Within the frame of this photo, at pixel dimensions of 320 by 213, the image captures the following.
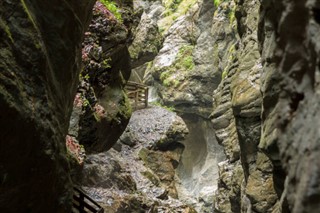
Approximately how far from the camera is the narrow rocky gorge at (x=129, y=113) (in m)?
4.71

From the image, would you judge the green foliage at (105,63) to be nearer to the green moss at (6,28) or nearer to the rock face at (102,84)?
the rock face at (102,84)

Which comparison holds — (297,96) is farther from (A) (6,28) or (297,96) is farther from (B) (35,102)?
(A) (6,28)

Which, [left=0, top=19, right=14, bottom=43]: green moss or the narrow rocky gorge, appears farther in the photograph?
[left=0, top=19, right=14, bottom=43]: green moss

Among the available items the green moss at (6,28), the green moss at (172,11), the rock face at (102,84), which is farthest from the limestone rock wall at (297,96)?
the green moss at (172,11)

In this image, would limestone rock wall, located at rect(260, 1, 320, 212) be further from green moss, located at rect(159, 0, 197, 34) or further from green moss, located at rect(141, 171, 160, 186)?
green moss, located at rect(159, 0, 197, 34)

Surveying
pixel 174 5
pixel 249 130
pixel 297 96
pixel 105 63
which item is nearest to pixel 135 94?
pixel 105 63

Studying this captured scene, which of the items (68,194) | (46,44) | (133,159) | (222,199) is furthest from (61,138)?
(133,159)

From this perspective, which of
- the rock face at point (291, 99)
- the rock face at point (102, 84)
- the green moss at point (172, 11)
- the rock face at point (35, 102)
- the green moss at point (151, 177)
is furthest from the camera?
the green moss at point (172, 11)

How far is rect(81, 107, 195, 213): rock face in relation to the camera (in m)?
16.9

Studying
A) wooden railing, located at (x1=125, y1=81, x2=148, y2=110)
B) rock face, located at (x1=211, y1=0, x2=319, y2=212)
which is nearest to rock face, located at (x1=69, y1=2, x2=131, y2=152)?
rock face, located at (x1=211, y1=0, x2=319, y2=212)

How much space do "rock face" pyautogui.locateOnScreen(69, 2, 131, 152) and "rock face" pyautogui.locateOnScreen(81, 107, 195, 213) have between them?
224 centimetres

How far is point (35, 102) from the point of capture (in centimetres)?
605

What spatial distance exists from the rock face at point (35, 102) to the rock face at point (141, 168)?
9.13m

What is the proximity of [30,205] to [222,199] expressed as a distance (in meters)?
15.9
